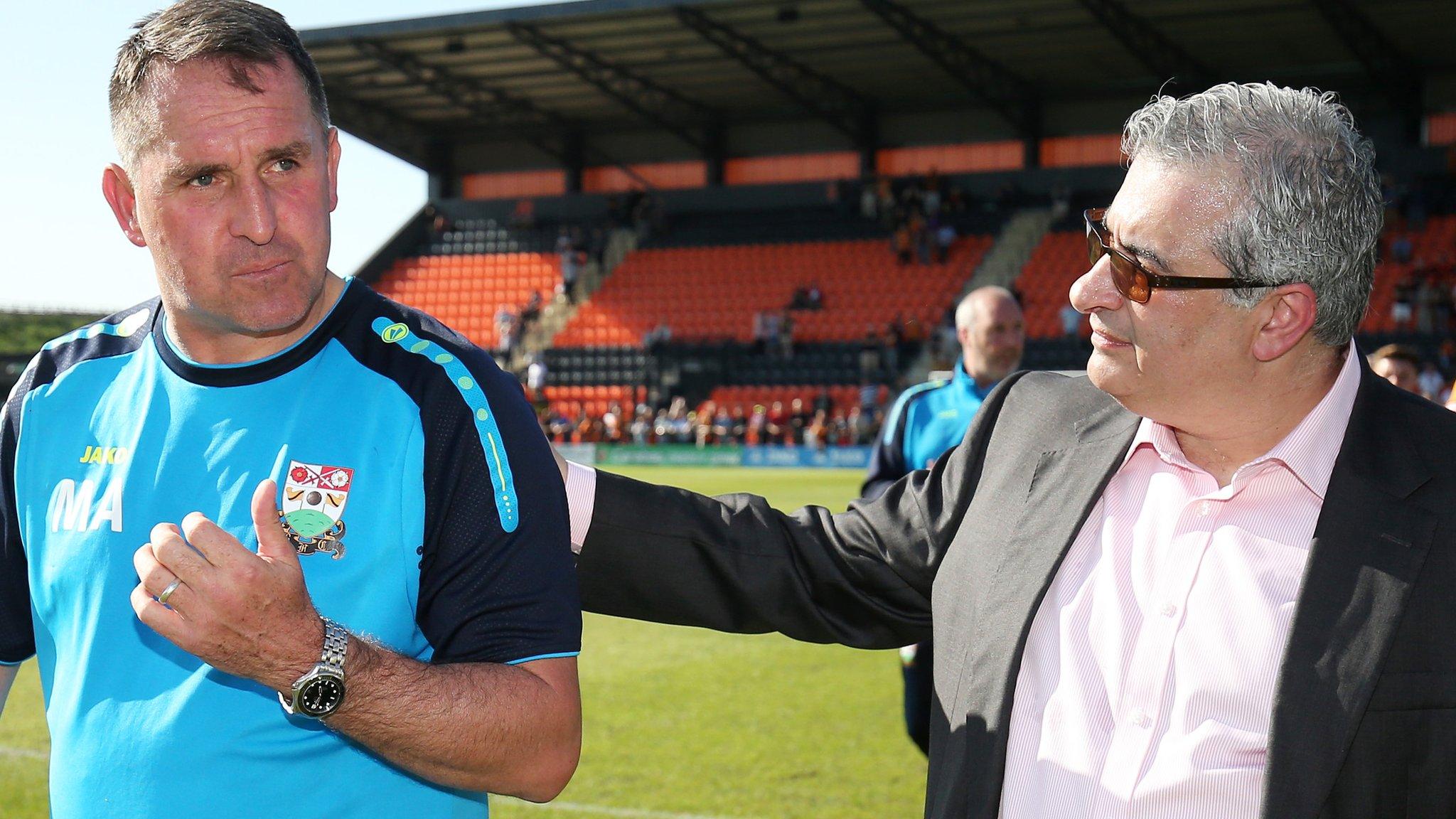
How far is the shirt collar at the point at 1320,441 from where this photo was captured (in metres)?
2.26

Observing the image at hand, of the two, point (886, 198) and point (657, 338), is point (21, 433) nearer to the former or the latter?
point (657, 338)

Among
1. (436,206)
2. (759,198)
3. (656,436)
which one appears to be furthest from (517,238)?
(656,436)

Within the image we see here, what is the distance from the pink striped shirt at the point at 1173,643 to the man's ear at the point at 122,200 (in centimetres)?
167

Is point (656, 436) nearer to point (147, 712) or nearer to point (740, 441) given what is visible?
point (740, 441)

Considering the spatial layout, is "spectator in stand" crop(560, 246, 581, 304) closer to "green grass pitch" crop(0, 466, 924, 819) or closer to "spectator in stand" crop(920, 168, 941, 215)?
"spectator in stand" crop(920, 168, 941, 215)

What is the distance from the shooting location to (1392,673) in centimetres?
198

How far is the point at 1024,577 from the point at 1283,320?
25.4 inches

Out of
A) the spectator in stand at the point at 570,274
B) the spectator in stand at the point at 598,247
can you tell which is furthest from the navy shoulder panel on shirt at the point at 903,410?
the spectator in stand at the point at 598,247

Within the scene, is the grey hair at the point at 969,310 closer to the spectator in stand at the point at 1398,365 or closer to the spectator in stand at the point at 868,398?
the spectator in stand at the point at 1398,365

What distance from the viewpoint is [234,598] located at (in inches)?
65.7

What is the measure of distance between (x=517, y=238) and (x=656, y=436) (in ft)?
33.7

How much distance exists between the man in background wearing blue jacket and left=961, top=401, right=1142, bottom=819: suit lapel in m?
3.27

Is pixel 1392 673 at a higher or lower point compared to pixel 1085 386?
lower

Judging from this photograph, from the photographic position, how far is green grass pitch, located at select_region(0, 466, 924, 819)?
5547mm
